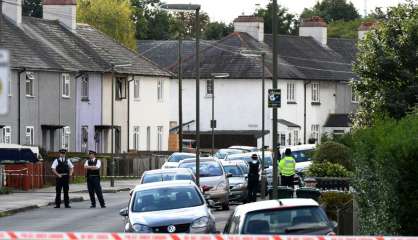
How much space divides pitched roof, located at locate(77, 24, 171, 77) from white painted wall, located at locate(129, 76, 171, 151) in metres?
0.58

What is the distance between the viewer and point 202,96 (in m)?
89.9

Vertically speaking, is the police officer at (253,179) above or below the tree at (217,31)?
below

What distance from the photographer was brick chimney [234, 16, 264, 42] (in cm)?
9424

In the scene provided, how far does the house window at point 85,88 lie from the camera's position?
73.4m

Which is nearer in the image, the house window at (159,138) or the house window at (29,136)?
the house window at (29,136)

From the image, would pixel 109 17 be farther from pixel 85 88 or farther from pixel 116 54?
pixel 85 88

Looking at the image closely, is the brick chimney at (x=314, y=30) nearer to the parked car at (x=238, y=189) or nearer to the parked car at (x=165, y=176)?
the parked car at (x=238, y=189)

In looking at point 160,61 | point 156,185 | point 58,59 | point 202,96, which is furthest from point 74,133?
point 156,185

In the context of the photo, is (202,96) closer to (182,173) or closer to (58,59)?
(58,59)

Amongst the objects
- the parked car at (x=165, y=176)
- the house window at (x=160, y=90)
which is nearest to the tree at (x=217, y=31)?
the house window at (x=160, y=90)

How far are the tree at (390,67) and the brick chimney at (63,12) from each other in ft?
117

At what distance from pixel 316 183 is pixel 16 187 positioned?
21.0m

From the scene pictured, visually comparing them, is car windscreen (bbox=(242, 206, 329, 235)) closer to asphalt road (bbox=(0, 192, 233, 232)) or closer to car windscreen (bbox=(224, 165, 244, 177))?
asphalt road (bbox=(0, 192, 233, 232))

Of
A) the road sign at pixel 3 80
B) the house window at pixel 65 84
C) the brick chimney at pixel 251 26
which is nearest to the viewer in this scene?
the road sign at pixel 3 80
